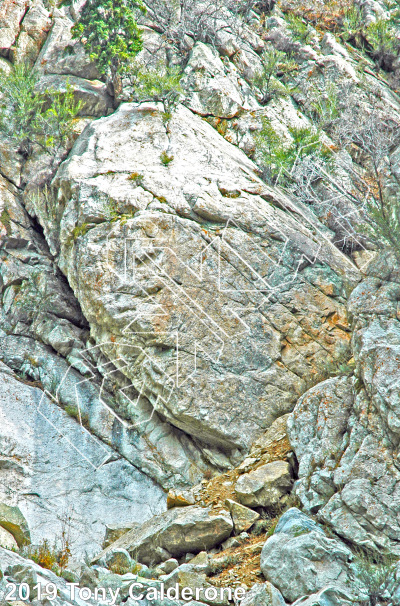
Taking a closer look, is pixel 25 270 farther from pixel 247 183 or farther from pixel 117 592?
pixel 117 592

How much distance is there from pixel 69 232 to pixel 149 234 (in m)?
1.74

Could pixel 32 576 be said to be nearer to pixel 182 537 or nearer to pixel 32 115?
pixel 182 537

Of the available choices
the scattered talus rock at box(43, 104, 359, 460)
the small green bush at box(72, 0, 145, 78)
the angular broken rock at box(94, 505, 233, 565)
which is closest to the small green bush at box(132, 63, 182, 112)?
the small green bush at box(72, 0, 145, 78)

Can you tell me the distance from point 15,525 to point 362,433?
4.80m

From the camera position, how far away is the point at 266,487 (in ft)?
24.7

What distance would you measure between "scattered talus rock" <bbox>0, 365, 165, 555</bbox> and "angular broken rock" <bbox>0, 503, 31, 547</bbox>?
3.99 feet

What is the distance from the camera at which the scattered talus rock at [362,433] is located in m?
6.26

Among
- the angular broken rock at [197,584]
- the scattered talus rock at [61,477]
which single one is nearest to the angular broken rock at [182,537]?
the angular broken rock at [197,584]

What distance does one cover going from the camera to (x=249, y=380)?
919 centimetres

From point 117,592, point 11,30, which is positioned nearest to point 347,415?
point 117,592

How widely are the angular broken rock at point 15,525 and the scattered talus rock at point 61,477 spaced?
1.22m

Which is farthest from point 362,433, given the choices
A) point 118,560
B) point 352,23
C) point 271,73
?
point 352,23

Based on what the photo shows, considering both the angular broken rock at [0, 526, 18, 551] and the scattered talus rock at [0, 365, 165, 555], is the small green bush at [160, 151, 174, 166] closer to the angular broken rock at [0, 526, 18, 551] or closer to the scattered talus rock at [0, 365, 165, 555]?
the scattered talus rock at [0, 365, 165, 555]

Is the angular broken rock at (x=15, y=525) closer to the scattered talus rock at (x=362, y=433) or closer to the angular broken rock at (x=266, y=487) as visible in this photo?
the angular broken rock at (x=266, y=487)
